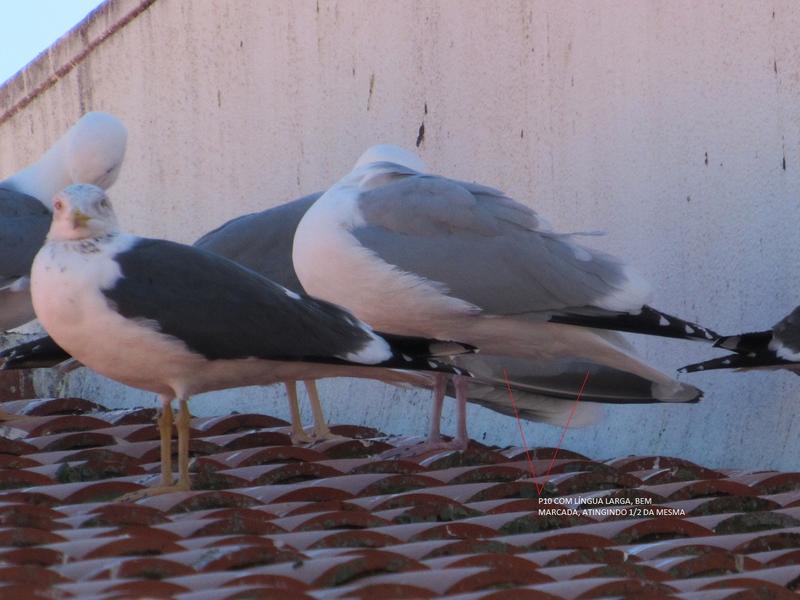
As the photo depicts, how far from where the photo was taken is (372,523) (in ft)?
14.4

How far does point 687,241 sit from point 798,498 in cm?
191

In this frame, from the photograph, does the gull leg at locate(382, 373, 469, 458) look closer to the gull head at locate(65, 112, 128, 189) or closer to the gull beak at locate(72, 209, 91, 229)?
the gull beak at locate(72, 209, 91, 229)

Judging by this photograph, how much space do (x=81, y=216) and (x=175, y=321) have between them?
1.46 feet

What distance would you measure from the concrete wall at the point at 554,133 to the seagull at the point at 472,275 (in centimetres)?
58

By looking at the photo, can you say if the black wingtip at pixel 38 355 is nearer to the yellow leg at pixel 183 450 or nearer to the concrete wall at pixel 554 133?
the yellow leg at pixel 183 450

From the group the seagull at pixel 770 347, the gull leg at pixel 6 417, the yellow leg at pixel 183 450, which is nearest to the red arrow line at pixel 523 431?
the seagull at pixel 770 347

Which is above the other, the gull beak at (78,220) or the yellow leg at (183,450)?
the gull beak at (78,220)

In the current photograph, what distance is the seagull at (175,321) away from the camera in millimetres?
4859

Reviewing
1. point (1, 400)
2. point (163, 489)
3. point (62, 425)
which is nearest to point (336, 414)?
point (1, 400)

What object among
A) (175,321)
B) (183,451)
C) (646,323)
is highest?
(175,321)

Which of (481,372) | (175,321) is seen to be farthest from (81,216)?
(481,372)

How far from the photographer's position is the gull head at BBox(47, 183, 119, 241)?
500cm

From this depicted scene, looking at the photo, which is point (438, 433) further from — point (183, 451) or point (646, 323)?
point (183, 451)

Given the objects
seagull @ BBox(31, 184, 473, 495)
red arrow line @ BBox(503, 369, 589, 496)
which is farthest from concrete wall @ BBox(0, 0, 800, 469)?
seagull @ BBox(31, 184, 473, 495)
